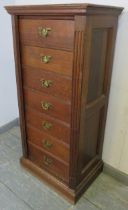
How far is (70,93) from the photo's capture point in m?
1.15

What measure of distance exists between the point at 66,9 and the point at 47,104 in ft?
1.88

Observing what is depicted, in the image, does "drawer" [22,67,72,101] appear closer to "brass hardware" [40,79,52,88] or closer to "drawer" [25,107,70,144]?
"brass hardware" [40,79,52,88]

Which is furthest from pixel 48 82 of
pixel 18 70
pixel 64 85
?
pixel 18 70

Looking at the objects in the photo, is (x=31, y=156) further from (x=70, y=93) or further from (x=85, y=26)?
(x=85, y=26)

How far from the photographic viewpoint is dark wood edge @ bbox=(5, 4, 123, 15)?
909mm

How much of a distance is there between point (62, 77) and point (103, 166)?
916 mm

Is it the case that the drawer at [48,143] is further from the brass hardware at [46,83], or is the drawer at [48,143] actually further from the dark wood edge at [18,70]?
the brass hardware at [46,83]

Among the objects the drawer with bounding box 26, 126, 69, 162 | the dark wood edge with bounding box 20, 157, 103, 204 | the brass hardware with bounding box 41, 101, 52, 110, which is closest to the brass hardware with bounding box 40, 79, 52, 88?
the brass hardware with bounding box 41, 101, 52, 110

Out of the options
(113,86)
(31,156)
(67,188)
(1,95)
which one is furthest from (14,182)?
(113,86)

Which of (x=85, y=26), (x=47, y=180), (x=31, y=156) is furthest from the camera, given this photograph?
(x=31, y=156)

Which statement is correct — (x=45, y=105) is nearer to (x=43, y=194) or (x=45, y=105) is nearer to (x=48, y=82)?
(x=48, y=82)

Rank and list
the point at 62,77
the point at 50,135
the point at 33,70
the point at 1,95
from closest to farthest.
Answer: the point at 62,77 → the point at 33,70 → the point at 50,135 → the point at 1,95

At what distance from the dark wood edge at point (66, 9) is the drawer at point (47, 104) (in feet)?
1.57

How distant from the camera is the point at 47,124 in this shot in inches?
53.8
